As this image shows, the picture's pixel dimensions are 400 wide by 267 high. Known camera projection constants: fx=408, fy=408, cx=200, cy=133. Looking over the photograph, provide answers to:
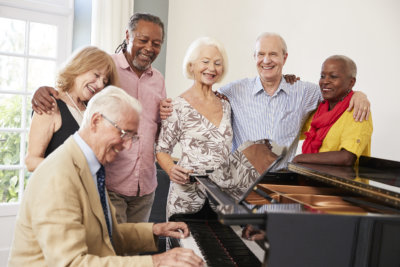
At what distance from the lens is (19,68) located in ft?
14.4

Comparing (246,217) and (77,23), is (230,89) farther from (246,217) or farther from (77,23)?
(77,23)

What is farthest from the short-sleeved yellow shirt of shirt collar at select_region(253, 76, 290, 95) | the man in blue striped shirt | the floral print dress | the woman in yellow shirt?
the floral print dress

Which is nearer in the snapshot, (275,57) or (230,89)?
(275,57)

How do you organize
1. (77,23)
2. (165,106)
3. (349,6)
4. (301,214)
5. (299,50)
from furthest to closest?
1. (77,23)
2. (299,50)
3. (349,6)
4. (165,106)
5. (301,214)

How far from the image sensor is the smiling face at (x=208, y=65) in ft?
7.83

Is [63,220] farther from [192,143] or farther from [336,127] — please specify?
[336,127]

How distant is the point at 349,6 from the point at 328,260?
8.08 feet

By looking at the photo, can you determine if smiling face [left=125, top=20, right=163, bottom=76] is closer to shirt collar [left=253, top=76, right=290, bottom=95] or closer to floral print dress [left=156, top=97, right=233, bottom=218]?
floral print dress [left=156, top=97, right=233, bottom=218]

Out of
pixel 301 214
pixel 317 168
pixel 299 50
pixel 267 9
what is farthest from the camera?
pixel 267 9

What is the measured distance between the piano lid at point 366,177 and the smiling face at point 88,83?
113 centimetres

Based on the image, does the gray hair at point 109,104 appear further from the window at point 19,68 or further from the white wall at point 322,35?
the window at point 19,68

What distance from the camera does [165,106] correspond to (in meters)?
2.42

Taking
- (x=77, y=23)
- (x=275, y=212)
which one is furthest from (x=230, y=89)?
(x=77, y=23)

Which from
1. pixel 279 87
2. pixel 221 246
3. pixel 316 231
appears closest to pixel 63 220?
pixel 221 246
